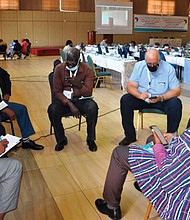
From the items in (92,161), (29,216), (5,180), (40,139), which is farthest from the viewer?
(40,139)

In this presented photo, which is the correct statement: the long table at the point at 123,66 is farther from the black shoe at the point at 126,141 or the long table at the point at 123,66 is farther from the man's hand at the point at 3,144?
the man's hand at the point at 3,144

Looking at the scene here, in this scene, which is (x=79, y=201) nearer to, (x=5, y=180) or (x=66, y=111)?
(x=5, y=180)

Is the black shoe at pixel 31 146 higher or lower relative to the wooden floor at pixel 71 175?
higher

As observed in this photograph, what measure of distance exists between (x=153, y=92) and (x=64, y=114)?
106cm

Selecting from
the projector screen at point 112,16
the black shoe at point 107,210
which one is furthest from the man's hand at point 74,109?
the projector screen at point 112,16

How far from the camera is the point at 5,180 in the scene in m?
Result: 1.94

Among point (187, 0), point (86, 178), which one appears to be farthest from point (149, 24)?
point (86, 178)

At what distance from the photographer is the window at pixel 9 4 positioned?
16.5 metres

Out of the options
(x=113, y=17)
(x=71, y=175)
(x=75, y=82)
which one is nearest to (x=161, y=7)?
(x=113, y=17)

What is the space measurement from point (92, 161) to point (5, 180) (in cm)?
146

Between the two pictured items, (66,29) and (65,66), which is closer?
(65,66)

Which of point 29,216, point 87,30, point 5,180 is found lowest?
point 29,216

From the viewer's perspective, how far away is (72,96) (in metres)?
3.66

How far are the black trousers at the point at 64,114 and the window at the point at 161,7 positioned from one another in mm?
17811
